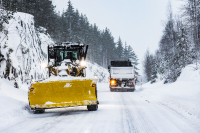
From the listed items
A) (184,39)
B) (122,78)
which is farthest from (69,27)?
(122,78)

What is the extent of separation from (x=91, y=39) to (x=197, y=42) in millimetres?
54475

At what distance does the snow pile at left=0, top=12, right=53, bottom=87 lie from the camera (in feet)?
45.2

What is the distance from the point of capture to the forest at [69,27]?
Result: 111 ft

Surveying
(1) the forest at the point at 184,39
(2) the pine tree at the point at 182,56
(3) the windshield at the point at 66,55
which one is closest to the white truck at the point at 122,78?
(1) the forest at the point at 184,39

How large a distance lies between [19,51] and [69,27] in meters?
43.7

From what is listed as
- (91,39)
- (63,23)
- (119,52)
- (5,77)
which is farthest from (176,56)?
(119,52)

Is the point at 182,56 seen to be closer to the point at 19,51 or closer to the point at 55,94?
the point at 19,51

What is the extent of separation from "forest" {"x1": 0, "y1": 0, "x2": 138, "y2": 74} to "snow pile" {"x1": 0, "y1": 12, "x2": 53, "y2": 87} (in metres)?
1.48

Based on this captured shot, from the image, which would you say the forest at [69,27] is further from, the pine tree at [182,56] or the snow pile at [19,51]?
the pine tree at [182,56]

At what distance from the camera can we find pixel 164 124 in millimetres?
5918

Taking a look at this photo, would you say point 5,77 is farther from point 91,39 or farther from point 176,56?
point 91,39

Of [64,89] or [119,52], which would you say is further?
[119,52]

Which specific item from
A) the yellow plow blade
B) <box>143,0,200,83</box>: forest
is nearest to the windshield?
the yellow plow blade

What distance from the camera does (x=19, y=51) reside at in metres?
17.9
